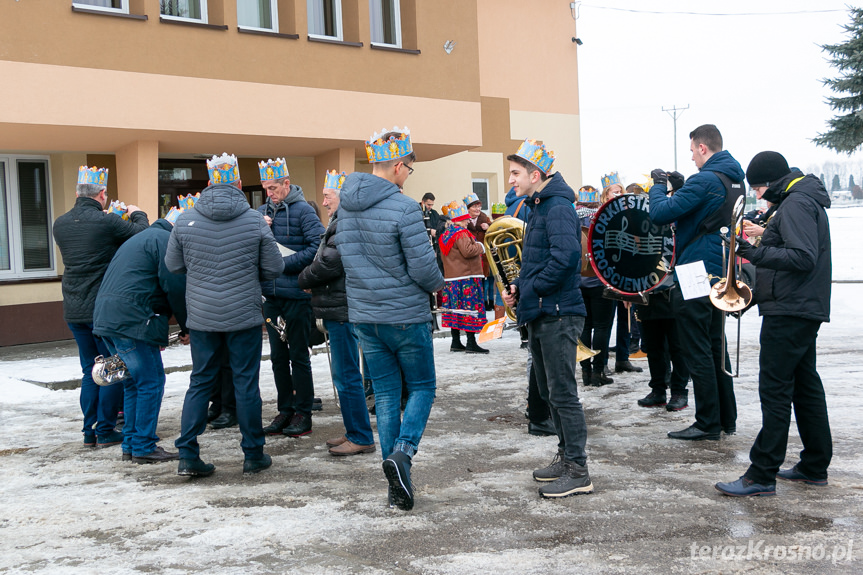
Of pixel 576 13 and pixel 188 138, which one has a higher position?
pixel 576 13

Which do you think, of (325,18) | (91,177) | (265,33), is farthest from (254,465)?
(325,18)

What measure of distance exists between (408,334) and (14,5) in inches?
369

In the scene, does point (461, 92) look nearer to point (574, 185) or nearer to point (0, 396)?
point (574, 185)

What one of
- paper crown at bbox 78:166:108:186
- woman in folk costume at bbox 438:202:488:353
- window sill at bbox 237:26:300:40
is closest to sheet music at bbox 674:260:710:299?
paper crown at bbox 78:166:108:186

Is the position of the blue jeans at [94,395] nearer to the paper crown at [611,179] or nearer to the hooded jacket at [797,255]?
the hooded jacket at [797,255]

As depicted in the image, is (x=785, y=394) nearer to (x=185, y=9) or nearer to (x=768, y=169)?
(x=768, y=169)

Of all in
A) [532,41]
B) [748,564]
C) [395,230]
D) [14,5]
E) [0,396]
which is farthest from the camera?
[532,41]

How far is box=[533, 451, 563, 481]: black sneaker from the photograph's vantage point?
5285 mm

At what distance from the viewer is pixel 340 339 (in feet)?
21.3

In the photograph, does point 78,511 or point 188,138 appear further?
point 188,138

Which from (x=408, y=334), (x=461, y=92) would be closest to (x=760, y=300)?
(x=408, y=334)

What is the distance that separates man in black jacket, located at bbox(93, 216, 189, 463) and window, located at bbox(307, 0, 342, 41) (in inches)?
388

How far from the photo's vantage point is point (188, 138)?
13469mm

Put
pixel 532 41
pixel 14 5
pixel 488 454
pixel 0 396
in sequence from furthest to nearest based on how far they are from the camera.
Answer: pixel 532 41
pixel 14 5
pixel 0 396
pixel 488 454
